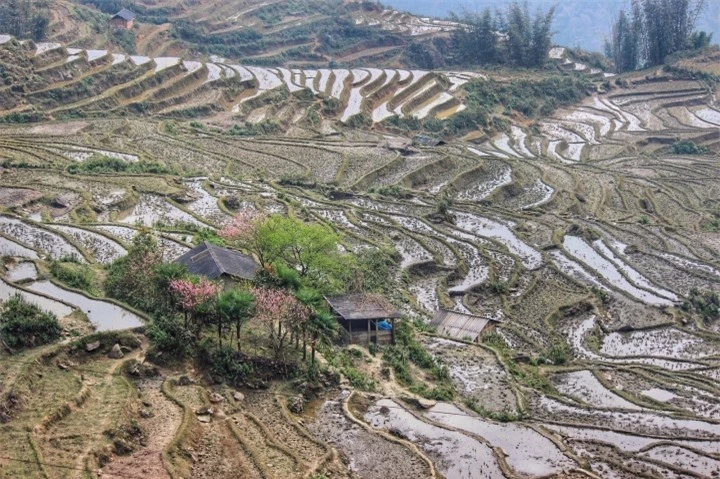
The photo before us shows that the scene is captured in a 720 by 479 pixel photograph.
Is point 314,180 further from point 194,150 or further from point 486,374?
point 486,374

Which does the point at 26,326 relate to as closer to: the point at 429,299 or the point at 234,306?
the point at 234,306

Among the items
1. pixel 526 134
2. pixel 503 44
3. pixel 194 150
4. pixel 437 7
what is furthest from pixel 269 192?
pixel 437 7

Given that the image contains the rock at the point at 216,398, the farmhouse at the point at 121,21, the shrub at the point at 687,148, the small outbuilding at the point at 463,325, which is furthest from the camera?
the farmhouse at the point at 121,21

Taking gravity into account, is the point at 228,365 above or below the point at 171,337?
below

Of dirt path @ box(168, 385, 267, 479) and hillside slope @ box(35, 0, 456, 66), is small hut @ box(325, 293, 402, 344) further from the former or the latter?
hillside slope @ box(35, 0, 456, 66)

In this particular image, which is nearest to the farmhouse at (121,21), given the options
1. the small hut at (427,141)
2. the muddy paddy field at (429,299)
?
the muddy paddy field at (429,299)

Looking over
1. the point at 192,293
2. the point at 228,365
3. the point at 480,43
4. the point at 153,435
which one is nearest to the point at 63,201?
the point at 192,293

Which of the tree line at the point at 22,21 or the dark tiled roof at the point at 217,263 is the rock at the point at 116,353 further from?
the tree line at the point at 22,21
